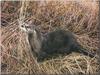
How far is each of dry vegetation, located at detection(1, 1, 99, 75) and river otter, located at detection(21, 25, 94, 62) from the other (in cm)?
3

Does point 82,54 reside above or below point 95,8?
below

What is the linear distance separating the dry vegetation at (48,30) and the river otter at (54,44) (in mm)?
34

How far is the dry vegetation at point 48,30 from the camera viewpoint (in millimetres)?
3281

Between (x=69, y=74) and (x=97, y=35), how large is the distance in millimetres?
356

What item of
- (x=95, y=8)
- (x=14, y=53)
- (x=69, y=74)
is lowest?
(x=69, y=74)

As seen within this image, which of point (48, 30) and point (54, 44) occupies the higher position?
point (48, 30)

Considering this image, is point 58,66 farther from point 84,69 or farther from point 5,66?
point 5,66

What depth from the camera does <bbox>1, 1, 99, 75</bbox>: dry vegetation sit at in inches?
129

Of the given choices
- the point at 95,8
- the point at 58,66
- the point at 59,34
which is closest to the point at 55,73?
the point at 58,66

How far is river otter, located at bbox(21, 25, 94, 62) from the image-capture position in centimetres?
332

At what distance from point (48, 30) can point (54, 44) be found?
11 centimetres

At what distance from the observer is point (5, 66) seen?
129 inches

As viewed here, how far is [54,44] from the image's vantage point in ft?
11.0

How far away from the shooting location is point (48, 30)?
3326 millimetres
